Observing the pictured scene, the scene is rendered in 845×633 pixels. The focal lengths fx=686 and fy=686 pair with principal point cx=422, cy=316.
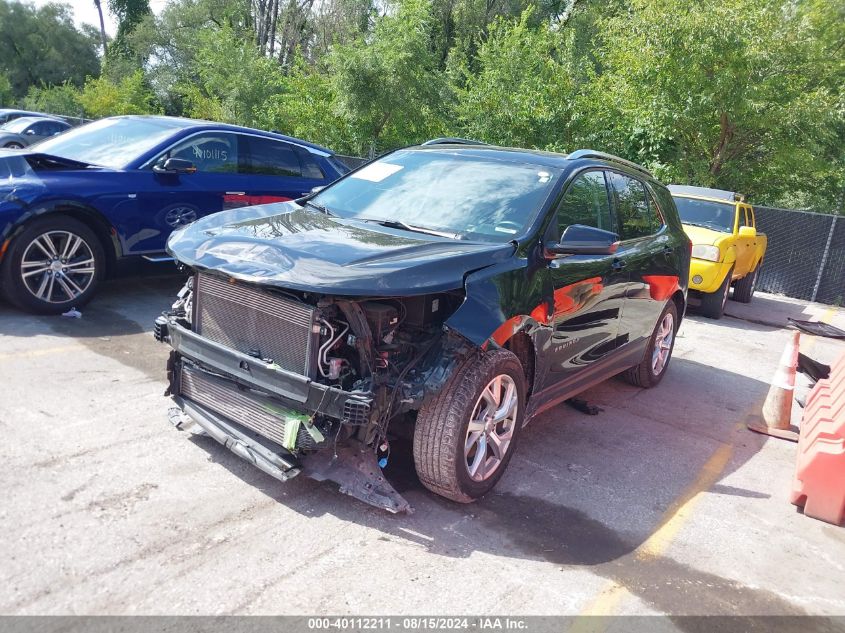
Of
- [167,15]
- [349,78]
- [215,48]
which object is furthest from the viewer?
[167,15]

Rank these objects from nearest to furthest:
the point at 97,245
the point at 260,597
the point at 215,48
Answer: the point at 260,597 < the point at 97,245 < the point at 215,48

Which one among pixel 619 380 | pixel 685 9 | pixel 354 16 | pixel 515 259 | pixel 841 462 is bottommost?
pixel 619 380

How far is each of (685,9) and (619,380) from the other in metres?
10.5

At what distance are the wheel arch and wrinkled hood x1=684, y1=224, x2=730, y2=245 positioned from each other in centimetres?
791

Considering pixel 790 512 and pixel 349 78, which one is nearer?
pixel 790 512

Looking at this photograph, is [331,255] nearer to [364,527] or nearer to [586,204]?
[364,527]

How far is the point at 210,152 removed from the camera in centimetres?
735

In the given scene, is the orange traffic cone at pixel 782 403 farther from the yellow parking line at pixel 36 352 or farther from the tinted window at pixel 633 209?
the yellow parking line at pixel 36 352

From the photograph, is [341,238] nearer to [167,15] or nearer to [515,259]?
[515,259]

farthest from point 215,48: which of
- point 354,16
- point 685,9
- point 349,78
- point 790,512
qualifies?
point 790,512

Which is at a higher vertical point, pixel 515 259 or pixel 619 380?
pixel 515 259

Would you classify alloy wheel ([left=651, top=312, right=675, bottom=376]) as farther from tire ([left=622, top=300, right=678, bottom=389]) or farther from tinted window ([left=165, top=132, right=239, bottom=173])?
tinted window ([left=165, top=132, right=239, bottom=173])

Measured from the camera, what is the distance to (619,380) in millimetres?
6594

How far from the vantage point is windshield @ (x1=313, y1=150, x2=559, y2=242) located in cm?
416
